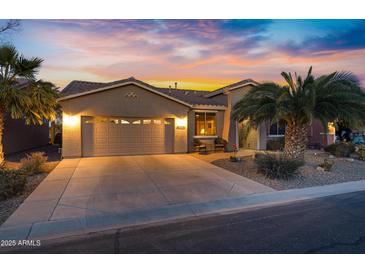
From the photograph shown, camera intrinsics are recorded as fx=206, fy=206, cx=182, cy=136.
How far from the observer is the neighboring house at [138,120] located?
12.0m

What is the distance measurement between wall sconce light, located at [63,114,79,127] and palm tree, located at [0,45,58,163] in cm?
195

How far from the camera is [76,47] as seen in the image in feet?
34.2

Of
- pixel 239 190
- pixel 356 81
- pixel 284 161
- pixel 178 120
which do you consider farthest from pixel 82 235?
pixel 356 81

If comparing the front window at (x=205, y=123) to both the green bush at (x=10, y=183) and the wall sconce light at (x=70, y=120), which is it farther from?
the green bush at (x=10, y=183)

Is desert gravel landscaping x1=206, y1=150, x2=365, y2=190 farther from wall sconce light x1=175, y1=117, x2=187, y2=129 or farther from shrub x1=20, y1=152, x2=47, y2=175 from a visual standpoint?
shrub x1=20, y1=152, x2=47, y2=175

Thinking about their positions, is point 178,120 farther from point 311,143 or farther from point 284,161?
point 311,143

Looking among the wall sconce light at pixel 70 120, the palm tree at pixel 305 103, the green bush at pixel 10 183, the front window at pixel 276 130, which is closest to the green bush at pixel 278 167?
the palm tree at pixel 305 103

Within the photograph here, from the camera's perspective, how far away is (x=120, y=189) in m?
6.51

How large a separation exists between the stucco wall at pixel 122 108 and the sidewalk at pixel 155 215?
336 inches

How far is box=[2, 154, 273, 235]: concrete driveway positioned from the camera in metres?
4.94

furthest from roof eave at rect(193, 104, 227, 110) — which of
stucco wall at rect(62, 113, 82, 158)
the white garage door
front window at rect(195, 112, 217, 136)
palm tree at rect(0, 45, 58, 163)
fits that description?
palm tree at rect(0, 45, 58, 163)

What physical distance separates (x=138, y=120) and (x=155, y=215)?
9.30 meters

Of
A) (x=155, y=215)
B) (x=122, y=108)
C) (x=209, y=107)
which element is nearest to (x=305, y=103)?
(x=209, y=107)

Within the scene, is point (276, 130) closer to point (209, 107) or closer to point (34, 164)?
point (209, 107)
